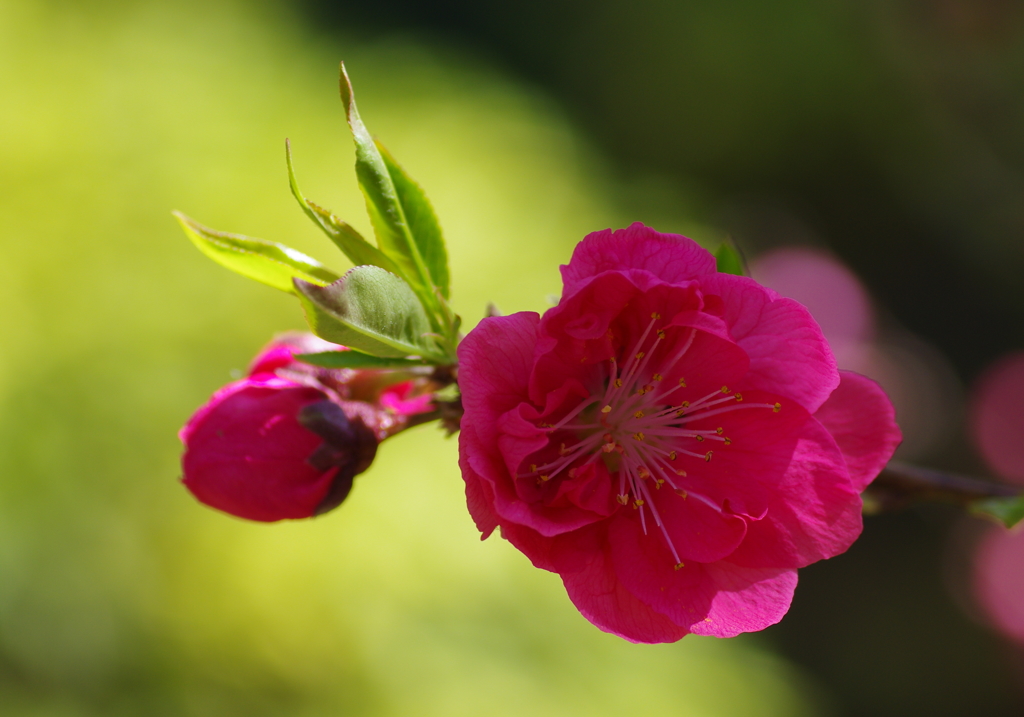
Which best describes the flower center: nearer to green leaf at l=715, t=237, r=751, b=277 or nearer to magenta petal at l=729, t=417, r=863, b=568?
magenta petal at l=729, t=417, r=863, b=568

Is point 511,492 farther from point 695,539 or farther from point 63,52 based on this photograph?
point 63,52

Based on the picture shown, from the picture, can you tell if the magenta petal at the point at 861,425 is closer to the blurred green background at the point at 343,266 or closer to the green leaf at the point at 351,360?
the green leaf at the point at 351,360

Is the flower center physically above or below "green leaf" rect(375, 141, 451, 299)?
below

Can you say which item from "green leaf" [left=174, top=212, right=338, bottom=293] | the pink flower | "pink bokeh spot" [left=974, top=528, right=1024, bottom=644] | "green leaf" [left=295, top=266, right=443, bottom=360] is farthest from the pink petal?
"pink bokeh spot" [left=974, top=528, right=1024, bottom=644]

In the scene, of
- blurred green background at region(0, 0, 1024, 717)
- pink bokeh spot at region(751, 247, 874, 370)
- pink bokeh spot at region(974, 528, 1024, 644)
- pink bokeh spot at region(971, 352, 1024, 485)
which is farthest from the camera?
pink bokeh spot at region(751, 247, 874, 370)

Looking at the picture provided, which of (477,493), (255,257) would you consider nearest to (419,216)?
(255,257)

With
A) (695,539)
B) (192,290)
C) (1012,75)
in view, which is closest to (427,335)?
(695,539)
